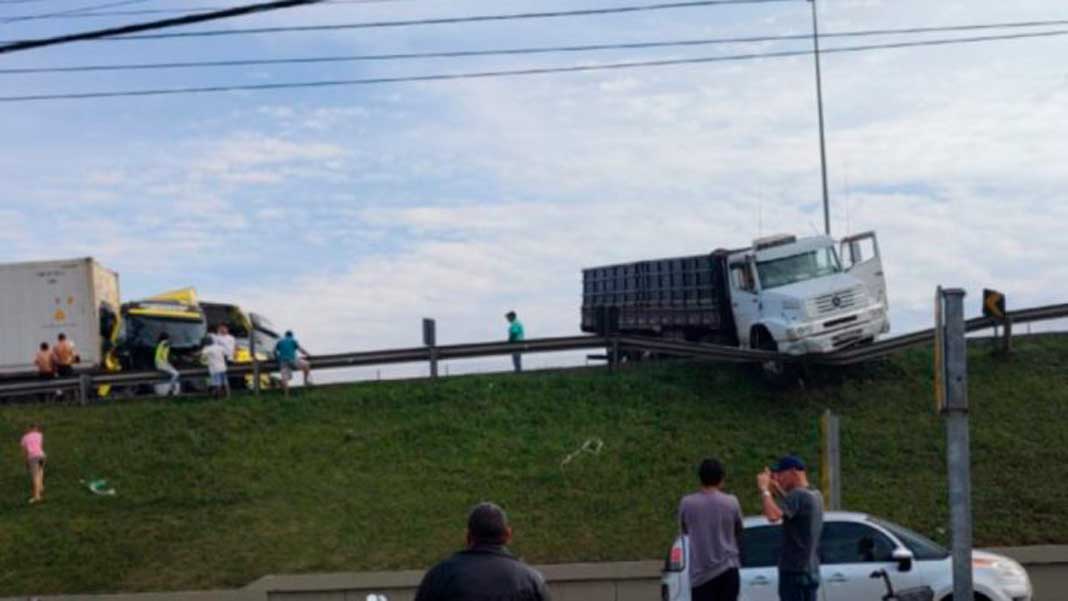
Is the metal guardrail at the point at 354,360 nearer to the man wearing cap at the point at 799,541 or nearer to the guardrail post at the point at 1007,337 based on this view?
the guardrail post at the point at 1007,337

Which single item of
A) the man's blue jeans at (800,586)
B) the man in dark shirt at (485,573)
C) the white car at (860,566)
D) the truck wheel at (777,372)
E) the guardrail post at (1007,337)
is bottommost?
the white car at (860,566)

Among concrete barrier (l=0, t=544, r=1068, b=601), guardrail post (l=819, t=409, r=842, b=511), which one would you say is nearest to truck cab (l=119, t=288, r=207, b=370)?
concrete barrier (l=0, t=544, r=1068, b=601)

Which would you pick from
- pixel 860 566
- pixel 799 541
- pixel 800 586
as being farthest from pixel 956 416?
pixel 860 566

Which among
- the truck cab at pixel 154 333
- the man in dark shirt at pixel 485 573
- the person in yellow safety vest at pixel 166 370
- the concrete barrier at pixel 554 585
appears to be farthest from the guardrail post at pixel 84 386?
the man in dark shirt at pixel 485 573

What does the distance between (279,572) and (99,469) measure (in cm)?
720

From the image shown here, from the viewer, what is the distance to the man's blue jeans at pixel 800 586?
35.6ft

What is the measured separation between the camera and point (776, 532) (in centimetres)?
1416

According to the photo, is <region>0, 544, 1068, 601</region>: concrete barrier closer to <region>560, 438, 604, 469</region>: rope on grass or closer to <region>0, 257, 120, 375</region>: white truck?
<region>560, 438, 604, 469</region>: rope on grass

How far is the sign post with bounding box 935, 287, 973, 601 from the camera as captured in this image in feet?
26.6

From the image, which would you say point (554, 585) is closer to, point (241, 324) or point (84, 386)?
point (84, 386)

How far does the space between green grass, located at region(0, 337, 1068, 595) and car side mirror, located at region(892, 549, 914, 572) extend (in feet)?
26.2

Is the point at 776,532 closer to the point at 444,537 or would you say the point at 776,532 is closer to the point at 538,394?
the point at 444,537

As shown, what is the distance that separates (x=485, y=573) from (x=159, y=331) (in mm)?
32814

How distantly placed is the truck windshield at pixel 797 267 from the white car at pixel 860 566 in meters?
18.6
